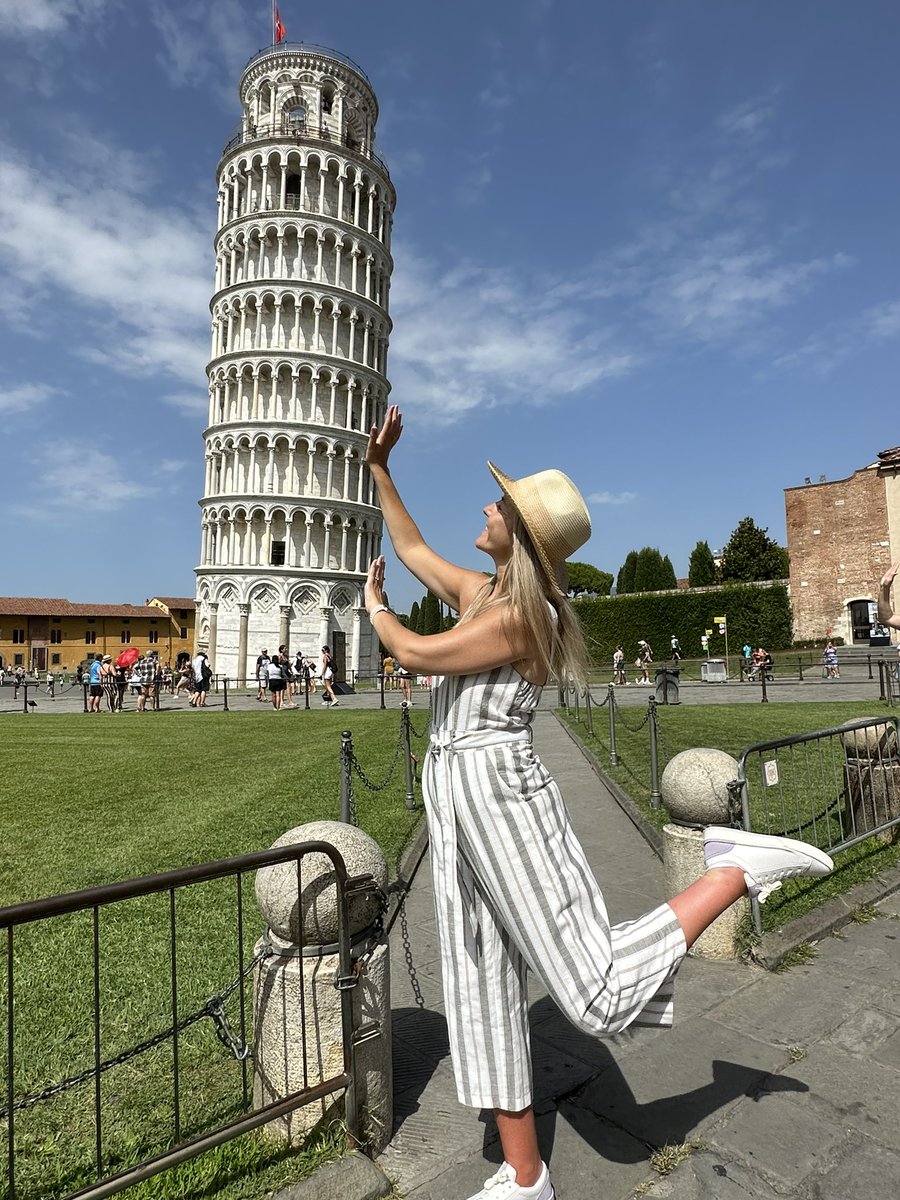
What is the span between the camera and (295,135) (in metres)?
48.8

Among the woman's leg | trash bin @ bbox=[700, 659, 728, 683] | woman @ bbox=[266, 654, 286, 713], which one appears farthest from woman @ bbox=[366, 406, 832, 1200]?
trash bin @ bbox=[700, 659, 728, 683]

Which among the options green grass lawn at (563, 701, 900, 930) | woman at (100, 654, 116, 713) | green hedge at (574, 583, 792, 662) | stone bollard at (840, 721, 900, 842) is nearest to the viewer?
green grass lawn at (563, 701, 900, 930)

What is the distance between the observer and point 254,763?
471 inches

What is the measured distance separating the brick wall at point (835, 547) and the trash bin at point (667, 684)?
27861 mm

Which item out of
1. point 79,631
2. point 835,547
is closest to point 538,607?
point 835,547

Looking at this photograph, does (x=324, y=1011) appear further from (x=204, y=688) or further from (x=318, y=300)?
(x=318, y=300)

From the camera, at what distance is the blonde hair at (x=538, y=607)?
7.06ft

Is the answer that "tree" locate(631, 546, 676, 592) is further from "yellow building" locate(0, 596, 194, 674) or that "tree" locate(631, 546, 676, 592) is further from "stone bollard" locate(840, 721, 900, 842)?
"stone bollard" locate(840, 721, 900, 842)

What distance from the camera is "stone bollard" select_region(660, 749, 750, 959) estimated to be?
412cm

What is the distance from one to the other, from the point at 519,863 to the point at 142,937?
3843 millimetres

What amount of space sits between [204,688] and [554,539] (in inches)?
1040

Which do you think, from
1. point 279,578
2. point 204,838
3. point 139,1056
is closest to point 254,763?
point 204,838

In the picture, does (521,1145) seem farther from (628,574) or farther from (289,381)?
(628,574)

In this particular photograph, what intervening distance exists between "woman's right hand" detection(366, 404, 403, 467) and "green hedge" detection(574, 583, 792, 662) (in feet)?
139
